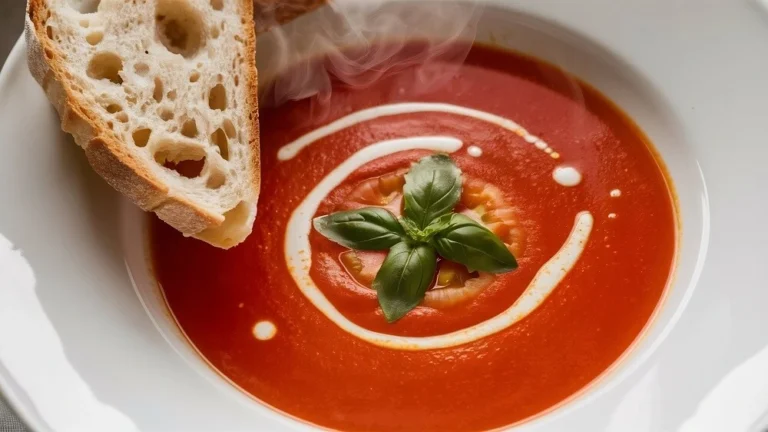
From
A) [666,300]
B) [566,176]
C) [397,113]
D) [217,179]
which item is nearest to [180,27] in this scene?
[217,179]

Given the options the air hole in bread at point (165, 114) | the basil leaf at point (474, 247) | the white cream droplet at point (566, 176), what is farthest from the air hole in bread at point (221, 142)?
the white cream droplet at point (566, 176)

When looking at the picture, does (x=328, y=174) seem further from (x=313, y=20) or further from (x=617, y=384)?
(x=617, y=384)

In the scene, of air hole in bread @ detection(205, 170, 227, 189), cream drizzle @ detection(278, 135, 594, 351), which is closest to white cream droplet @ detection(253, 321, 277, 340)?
cream drizzle @ detection(278, 135, 594, 351)

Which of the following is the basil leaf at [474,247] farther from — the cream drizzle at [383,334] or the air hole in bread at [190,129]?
the air hole in bread at [190,129]

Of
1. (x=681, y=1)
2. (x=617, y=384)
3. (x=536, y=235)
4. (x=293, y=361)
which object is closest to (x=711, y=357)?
(x=617, y=384)

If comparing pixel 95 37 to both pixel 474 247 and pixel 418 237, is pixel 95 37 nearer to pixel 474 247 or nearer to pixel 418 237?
pixel 418 237

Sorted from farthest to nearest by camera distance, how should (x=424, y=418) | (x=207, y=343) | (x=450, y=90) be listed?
1. (x=450, y=90)
2. (x=207, y=343)
3. (x=424, y=418)
